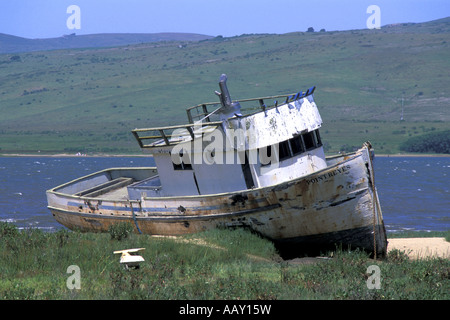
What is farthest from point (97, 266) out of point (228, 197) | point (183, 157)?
point (183, 157)

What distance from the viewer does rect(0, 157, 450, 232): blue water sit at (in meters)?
32.0

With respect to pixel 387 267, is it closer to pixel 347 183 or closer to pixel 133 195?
pixel 347 183

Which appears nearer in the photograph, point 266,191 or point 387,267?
point 387,267

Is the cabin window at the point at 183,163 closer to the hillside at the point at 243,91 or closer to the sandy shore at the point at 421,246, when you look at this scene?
the sandy shore at the point at 421,246

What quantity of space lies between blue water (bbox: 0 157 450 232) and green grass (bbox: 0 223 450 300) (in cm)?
1377

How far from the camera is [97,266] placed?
13.0 meters

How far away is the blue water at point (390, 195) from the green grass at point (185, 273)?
13770 mm

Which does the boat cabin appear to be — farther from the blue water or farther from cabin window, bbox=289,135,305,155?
the blue water

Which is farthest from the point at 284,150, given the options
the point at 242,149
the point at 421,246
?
the point at 421,246

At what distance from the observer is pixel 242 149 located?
60.8 feet

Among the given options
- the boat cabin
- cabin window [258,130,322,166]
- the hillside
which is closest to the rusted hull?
the boat cabin

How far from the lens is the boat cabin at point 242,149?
18578mm

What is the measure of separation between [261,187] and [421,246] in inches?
218

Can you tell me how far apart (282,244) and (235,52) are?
184m
